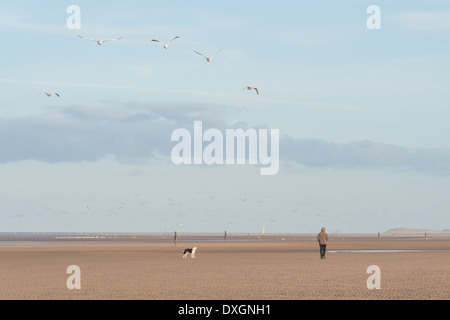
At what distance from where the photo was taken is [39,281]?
28969 millimetres
